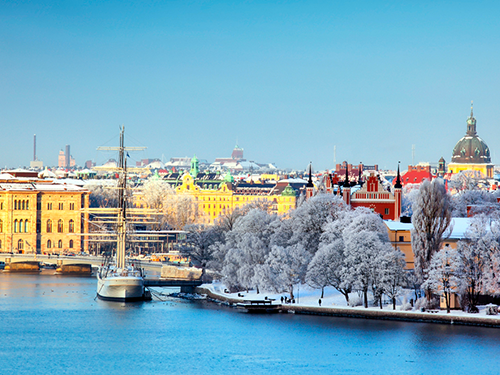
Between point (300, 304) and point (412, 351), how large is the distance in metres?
15.3

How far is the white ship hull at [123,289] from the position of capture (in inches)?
3425

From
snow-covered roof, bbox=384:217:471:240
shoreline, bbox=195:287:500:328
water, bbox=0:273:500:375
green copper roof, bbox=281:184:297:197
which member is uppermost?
green copper roof, bbox=281:184:297:197

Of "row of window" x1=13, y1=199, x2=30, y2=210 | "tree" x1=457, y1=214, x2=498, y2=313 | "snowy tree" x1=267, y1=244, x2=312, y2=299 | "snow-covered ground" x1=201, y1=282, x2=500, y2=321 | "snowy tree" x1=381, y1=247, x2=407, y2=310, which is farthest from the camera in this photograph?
"row of window" x1=13, y1=199, x2=30, y2=210

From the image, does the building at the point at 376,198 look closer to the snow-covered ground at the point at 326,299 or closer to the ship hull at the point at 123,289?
the snow-covered ground at the point at 326,299

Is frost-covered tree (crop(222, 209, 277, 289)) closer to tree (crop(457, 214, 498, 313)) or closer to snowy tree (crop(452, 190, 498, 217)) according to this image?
tree (crop(457, 214, 498, 313))

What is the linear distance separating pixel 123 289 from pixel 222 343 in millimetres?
22882

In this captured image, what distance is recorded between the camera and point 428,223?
74.9 meters

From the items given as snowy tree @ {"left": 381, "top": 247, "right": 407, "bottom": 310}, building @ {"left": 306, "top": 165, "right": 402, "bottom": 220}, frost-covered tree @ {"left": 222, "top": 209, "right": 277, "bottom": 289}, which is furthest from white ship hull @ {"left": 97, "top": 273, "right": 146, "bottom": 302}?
snowy tree @ {"left": 381, "top": 247, "right": 407, "bottom": 310}

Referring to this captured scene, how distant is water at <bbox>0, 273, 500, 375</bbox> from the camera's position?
2334 inches

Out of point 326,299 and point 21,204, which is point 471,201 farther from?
point 21,204

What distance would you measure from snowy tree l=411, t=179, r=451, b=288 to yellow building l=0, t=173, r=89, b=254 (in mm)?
69907

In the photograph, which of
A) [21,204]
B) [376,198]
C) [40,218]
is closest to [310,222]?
[376,198]

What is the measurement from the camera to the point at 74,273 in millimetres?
113375

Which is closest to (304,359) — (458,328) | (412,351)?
(412,351)
